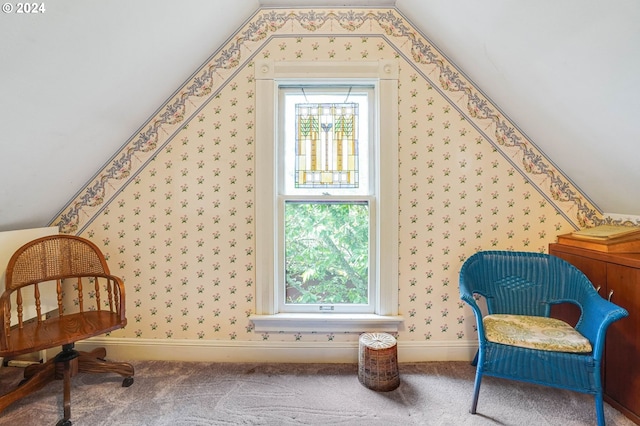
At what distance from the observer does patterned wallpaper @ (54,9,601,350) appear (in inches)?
81.3

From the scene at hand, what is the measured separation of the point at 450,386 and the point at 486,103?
6.06 ft

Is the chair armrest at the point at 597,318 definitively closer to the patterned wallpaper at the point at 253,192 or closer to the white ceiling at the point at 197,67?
A: the patterned wallpaper at the point at 253,192

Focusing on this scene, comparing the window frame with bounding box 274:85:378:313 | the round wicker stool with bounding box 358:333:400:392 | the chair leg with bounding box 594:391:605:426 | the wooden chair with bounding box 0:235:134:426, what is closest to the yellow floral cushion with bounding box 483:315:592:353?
the chair leg with bounding box 594:391:605:426

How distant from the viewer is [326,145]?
2.17 m

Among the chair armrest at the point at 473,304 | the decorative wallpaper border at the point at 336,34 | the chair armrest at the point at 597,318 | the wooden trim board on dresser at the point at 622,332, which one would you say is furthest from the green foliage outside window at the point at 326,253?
the wooden trim board on dresser at the point at 622,332

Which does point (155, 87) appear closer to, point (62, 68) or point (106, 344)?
point (62, 68)

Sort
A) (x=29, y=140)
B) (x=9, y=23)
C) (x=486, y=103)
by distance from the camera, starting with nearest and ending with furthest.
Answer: (x=9, y=23) → (x=29, y=140) → (x=486, y=103)

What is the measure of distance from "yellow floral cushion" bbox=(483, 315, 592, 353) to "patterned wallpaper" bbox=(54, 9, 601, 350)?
1.37ft

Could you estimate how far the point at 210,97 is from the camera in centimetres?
209

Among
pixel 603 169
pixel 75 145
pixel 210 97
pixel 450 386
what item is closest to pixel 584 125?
pixel 603 169

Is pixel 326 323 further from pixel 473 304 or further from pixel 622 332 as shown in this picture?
pixel 622 332

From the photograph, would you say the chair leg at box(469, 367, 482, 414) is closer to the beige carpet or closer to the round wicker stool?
the beige carpet

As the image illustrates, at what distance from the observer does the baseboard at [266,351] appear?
82.4 inches

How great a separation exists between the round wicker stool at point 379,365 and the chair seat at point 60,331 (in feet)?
4.72
